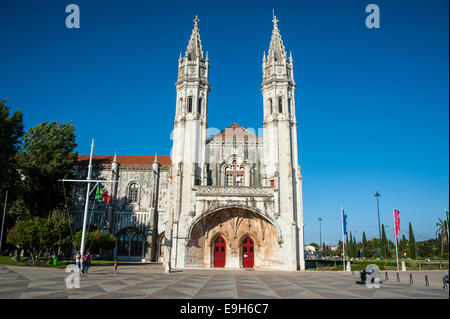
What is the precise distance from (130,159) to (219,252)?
20.3m

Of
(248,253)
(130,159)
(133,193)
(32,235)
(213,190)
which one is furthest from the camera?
(130,159)

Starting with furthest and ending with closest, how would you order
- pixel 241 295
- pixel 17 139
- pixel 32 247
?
pixel 17 139 → pixel 32 247 → pixel 241 295

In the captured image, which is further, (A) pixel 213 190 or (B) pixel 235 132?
(B) pixel 235 132

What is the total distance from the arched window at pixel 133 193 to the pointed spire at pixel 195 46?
17164mm

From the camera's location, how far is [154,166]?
126ft

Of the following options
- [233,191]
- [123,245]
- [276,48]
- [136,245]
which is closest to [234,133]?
[233,191]

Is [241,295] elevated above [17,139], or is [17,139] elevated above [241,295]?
[17,139]

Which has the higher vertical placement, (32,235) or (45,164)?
(45,164)

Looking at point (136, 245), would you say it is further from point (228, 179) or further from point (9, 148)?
→ point (9, 148)

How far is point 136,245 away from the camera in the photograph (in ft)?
121

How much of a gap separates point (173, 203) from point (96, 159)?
16865 mm

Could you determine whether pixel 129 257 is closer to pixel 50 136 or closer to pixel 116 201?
pixel 116 201

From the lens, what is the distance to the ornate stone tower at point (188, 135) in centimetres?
2925
